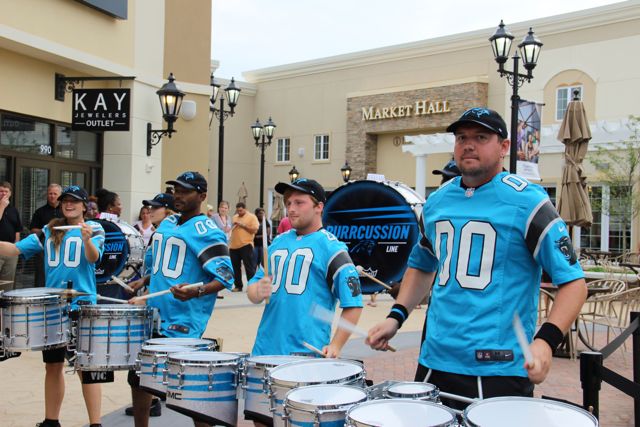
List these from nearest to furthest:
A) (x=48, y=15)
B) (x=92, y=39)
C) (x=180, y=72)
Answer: (x=48, y=15)
(x=92, y=39)
(x=180, y=72)

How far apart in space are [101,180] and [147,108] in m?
1.67

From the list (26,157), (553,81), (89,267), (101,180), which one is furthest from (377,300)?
(553,81)

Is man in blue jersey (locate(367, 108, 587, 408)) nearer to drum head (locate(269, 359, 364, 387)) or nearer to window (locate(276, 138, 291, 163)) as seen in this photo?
drum head (locate(269, 359, 364, 387))

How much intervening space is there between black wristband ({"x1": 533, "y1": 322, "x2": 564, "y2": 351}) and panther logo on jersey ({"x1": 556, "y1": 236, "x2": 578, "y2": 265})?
1.02 ft

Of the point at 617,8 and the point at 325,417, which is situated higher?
the point at 617,8

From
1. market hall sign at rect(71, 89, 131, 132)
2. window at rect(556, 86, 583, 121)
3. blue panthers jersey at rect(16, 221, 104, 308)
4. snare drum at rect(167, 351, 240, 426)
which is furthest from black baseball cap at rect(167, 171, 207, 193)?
window at rect(556, 86, 583, 121)

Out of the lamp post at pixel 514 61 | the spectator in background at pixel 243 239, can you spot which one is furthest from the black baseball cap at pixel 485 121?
the spectator in background at pixel 243 239

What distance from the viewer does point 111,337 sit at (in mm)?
4570

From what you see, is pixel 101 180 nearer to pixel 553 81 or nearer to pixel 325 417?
pixel 325 417

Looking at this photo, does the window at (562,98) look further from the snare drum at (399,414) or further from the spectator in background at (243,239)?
the snare drum at (399,414)

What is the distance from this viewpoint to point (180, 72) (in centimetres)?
1532

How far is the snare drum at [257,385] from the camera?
334cm

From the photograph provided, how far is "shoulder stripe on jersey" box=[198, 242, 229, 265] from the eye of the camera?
485 centimetres

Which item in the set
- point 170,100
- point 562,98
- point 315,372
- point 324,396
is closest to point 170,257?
point 315,372
